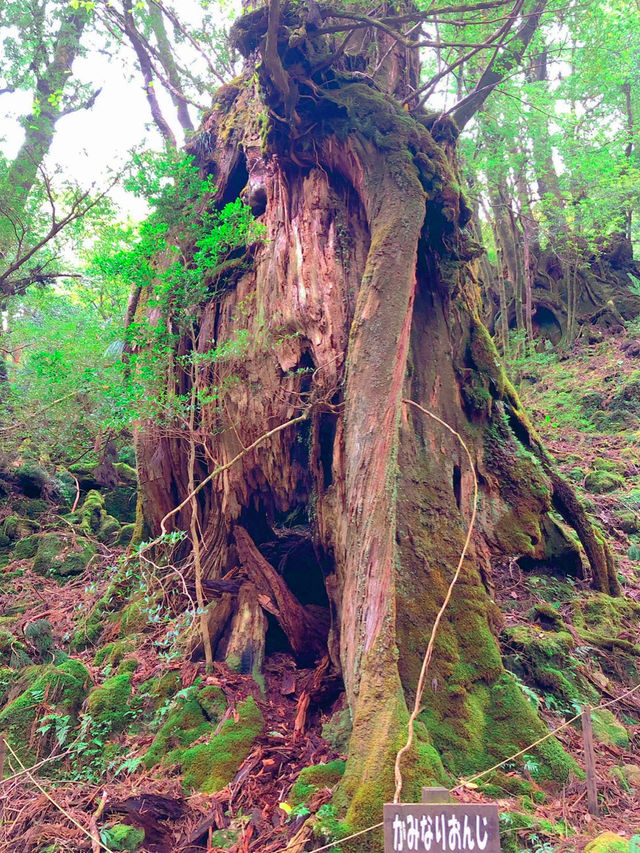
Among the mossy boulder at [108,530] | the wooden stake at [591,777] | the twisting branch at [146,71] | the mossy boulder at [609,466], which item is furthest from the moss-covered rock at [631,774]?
the twisting branch at [146,71]

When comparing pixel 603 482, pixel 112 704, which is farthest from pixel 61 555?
pixel 603 482

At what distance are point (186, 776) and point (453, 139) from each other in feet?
21.6

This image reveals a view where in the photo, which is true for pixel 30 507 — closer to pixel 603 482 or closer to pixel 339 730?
pixel 339 730

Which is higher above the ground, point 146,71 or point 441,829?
point 146,71

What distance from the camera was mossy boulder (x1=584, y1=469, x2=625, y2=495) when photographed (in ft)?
24.6

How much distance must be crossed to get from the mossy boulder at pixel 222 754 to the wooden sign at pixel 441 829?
200 cm

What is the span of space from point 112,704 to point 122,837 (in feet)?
4.25

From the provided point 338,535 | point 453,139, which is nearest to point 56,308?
point 453,139

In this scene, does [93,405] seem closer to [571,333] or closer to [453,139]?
[453,139]

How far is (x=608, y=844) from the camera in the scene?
7.90 ft

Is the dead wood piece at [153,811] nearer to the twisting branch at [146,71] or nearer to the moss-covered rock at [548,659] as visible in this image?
the moss-covered rock at [548,659]

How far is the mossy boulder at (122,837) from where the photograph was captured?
3.11 meters

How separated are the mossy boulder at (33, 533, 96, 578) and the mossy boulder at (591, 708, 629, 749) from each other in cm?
617

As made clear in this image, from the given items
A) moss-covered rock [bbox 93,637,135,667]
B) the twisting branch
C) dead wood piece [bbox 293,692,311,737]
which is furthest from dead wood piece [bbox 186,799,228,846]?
the twisting branch
